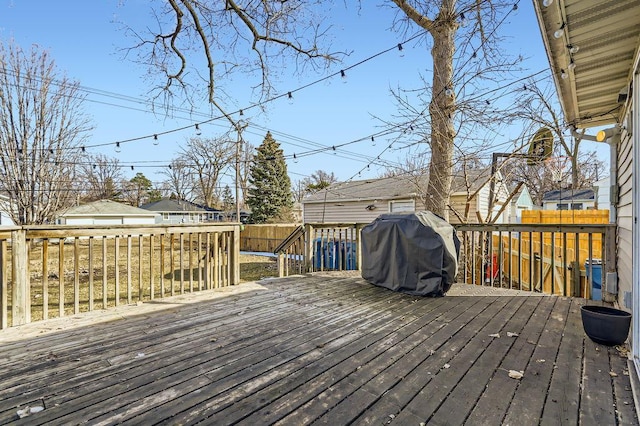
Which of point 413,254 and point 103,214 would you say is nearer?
point 413,254

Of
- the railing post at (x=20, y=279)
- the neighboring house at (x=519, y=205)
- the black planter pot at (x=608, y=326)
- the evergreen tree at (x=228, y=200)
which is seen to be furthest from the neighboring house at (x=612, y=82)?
the evergreen tree at (x=228, y=200)

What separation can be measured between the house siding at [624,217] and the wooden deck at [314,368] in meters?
0.57

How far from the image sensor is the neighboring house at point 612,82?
2.07 meters

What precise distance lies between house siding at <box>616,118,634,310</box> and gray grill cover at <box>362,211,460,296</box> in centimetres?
150

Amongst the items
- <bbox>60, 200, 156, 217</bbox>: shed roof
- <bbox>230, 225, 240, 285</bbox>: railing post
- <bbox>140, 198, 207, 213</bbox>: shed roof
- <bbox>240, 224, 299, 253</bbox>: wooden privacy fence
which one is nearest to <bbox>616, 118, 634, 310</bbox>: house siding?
<bbox>230, 225, 240, 285</bbox>: railing post

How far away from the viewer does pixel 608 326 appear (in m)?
2.35

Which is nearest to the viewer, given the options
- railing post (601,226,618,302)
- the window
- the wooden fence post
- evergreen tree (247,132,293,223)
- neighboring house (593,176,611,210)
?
railing post (601,226,618,302)

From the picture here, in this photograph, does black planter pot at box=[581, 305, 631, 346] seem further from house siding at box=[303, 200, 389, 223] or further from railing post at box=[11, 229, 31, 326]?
house siding at box=[303, 200, 389, 223]

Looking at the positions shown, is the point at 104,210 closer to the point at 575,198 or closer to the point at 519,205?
the point at 519,205

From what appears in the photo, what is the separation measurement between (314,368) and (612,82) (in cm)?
387

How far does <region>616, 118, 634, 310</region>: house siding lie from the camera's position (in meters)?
2.80

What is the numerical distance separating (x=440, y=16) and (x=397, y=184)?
8882 millimetres

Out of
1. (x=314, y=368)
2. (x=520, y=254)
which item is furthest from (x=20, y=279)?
(x=520, y=254)

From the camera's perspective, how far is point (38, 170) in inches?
433
